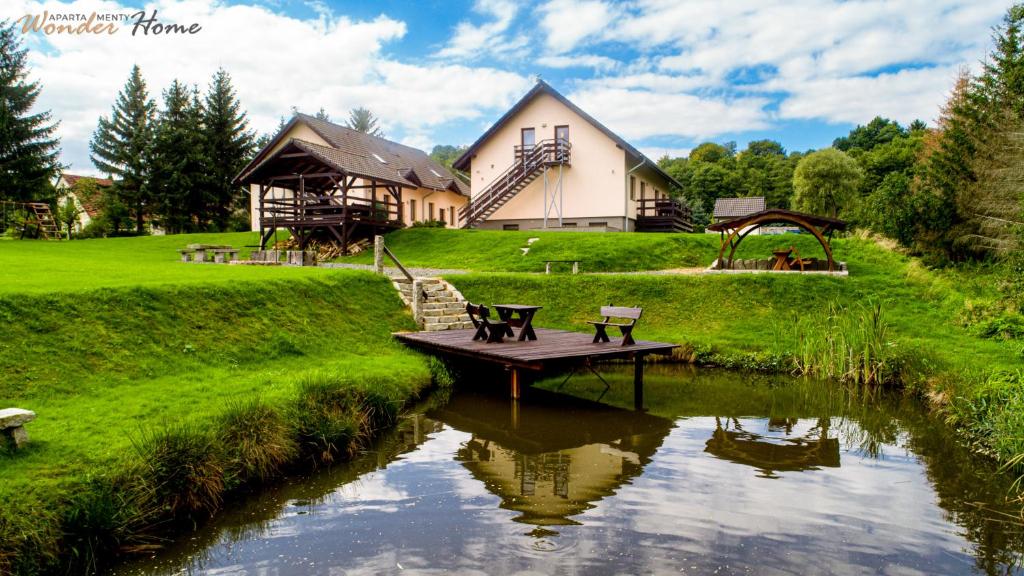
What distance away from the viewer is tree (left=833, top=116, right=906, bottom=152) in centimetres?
6712

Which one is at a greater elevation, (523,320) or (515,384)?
(523,320)

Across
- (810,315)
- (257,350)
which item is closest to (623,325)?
(257,350)

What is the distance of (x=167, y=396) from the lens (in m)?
8.48

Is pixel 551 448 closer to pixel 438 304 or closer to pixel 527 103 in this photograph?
pixel 438 304

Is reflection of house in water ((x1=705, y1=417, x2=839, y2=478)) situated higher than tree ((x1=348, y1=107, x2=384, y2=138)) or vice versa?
tree ((x1=348, y1=107, x2=384, y2=138))

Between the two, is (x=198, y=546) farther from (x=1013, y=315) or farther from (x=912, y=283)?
(x=912, y=283)

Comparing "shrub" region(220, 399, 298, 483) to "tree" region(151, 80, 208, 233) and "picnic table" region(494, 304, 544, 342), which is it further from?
"tree" region(151, 80, 208, 233)

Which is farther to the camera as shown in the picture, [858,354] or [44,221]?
[44,221]

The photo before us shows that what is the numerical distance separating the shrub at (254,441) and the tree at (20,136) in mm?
34469

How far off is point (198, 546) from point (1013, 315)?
16790mm

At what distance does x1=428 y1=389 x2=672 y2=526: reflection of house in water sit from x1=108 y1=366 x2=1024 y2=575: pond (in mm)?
39

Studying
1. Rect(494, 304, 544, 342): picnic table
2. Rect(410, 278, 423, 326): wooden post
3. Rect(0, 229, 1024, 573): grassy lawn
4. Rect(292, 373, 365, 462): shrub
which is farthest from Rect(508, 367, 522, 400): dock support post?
Rect(410, 278, 423, 326): wooden post

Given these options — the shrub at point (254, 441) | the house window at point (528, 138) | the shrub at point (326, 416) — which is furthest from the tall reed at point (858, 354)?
the house window at point (528, 138)

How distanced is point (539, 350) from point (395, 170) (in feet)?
77.7
